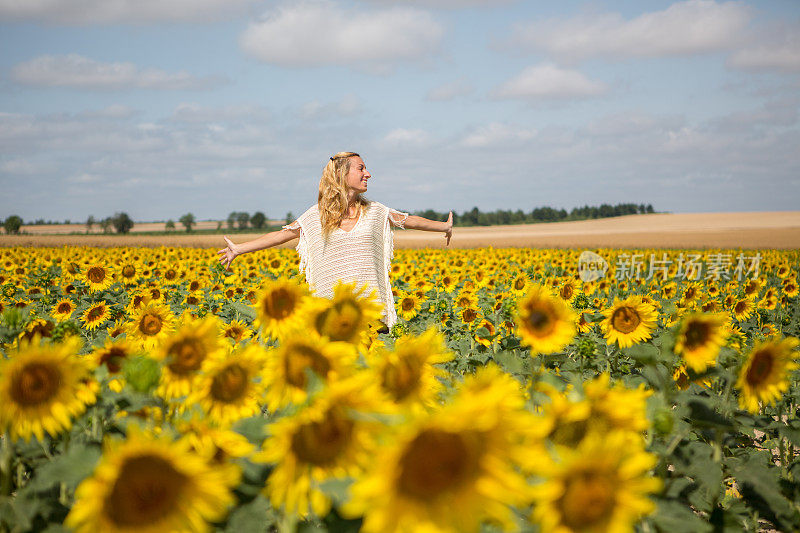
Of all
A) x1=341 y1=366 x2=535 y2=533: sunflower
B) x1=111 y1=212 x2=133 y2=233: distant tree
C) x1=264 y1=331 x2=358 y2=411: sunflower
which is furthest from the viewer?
x1=111 y1=212 x2=133 y2=233: distant tree

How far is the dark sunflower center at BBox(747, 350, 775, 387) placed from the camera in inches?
93.9

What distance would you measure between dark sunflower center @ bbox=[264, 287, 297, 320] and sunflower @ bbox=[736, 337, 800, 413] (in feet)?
6.17

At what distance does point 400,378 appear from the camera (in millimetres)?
1757

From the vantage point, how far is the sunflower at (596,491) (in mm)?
1210

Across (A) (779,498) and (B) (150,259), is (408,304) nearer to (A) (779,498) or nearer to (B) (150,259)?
(A) (779,498)

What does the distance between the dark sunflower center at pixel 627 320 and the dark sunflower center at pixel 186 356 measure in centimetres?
224

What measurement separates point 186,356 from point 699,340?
2.07 metres

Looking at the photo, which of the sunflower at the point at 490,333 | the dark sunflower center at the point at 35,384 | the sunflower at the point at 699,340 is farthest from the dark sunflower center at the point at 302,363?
the sunflower at the point at 490,333

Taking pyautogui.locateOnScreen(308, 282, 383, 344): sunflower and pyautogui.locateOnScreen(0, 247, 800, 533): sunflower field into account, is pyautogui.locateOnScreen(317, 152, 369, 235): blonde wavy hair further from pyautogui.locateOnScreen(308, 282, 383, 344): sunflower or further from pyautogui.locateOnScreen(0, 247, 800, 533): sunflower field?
pyautogui.locateOnScreen(308, 282, 383, 344): sunflower

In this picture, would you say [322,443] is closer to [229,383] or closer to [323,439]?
[323,439]

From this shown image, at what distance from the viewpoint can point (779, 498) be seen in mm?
2506

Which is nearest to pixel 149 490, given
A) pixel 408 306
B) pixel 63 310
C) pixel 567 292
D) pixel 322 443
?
pixel 322 443

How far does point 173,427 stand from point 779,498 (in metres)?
2.55

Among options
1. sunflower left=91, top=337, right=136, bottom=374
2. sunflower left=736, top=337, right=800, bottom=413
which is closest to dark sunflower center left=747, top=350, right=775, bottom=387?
sunflower left=736, top=337, right=800, bottom=413
